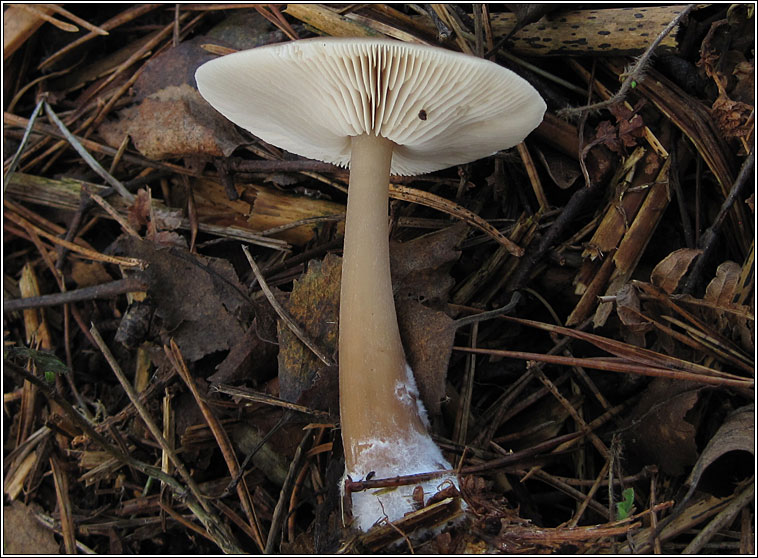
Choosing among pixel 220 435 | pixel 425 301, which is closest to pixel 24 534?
pixel 220 435

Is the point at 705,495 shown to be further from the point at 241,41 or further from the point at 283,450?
the point at 241,41

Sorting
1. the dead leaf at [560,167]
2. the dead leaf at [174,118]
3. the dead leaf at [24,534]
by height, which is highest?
the dead leaf at [174,118]

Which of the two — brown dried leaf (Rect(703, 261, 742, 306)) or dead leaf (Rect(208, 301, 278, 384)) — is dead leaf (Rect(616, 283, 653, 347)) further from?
dead leaf (Rect(208, 301, 278, 384))

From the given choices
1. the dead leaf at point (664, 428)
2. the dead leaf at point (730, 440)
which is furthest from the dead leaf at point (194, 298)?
the dead leaf at point (730, 440)

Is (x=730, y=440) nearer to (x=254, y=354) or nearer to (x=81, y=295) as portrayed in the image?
(x=254, y=354)

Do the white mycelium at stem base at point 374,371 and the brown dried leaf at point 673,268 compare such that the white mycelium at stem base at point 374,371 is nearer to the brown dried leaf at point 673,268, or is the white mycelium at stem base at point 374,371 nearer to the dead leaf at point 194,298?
the dead leaf at point 194,298

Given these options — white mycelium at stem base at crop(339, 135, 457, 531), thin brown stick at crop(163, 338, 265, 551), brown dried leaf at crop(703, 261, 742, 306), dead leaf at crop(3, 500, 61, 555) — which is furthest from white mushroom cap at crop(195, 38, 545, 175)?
dead leaf at crop(3, 500, 61, 555)
